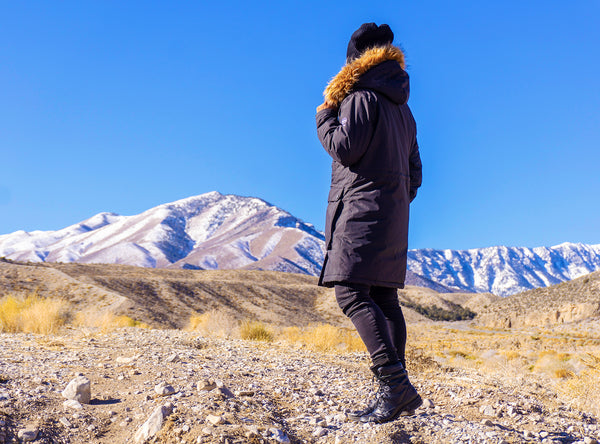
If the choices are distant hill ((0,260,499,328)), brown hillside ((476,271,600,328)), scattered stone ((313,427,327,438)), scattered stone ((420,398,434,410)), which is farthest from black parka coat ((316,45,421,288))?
brown hillside ((476,271,600,328))

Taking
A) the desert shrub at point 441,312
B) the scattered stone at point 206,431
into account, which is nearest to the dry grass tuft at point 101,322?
the scattered stone at point 206,431

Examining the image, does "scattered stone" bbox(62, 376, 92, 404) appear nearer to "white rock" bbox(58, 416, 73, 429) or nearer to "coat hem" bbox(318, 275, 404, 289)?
"white rock" bbox(58, 416, 73, 429)

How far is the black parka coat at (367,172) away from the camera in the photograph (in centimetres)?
292

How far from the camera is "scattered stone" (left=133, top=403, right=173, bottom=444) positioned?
254 cm

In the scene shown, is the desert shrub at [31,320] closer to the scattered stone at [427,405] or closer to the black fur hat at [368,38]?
the scattered stone at [427,405]

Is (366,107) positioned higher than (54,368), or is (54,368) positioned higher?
(366,107)

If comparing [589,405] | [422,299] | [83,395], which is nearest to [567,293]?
[422,299]

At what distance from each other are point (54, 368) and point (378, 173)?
124 inches

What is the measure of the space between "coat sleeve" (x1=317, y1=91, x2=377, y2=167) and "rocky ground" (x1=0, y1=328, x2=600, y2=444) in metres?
1.63

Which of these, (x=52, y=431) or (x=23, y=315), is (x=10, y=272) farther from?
(x=52, y=431)

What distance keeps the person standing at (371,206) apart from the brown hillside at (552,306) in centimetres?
4261

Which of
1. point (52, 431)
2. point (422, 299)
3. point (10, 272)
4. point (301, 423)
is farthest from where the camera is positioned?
point (422, 299)

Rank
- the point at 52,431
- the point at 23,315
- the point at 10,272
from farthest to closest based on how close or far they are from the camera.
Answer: the point at 10,272
the point at 23,315
the point at 52,431

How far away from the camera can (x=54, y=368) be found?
4047 mm
